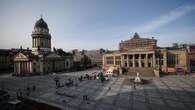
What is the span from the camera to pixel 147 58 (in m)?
54.0

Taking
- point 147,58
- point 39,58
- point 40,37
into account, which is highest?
point 40,37

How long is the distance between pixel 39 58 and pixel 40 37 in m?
12.5

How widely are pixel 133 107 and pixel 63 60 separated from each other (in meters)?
60.2

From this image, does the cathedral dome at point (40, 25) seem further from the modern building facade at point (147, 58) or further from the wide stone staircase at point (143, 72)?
the wide stone staircase at point (143, 72)

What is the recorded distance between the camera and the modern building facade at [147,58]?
5050cm

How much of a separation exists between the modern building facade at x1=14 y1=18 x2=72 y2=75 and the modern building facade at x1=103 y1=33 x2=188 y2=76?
31077 millimetres

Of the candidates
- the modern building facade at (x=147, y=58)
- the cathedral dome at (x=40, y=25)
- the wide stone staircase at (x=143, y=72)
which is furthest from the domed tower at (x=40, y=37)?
the wide stone staircase at (x=143, y=72)

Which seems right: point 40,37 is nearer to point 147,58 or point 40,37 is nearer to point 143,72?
point 143,72

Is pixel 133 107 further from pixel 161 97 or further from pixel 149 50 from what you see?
pixel 149 50

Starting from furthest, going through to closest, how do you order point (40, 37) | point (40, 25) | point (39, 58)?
1. point (40, 25)
2. point (40, 37)
3. point (39, 58)

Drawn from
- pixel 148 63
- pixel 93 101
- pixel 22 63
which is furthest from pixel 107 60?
pixel 93 101

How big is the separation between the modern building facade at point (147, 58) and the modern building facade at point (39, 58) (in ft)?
102

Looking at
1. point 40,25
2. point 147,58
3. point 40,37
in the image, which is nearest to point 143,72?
point 147,58

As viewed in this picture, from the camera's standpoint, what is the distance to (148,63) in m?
55.6
